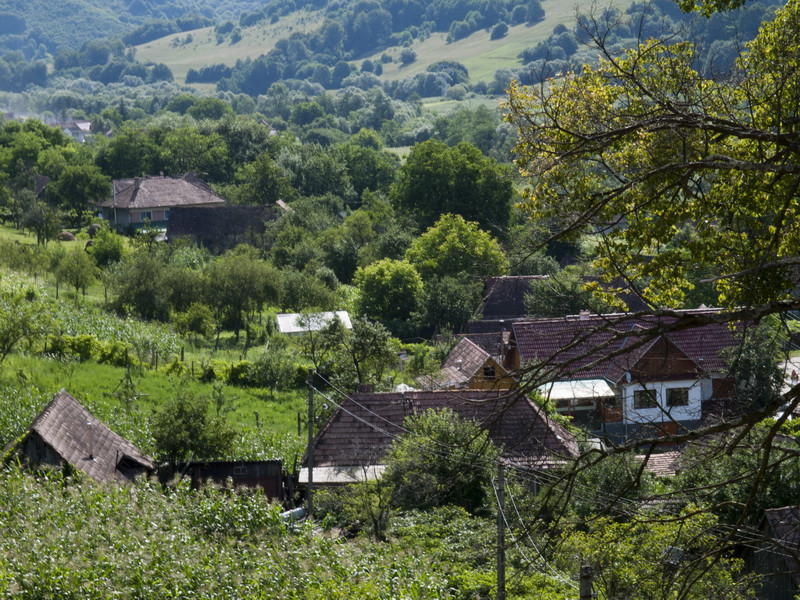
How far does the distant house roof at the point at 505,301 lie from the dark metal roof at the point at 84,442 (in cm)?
2322

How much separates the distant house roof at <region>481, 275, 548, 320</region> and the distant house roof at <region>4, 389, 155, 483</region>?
76.2ft

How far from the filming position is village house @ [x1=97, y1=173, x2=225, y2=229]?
64.3 m

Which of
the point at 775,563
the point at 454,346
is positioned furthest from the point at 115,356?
the point at 775,563

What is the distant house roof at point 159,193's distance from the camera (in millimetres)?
64562

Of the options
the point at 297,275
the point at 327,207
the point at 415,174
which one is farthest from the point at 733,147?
the point at 327,207

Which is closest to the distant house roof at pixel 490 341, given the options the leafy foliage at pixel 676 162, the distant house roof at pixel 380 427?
the distant house roof at pixel 380 427

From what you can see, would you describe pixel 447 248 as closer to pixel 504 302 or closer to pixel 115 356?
pixel 504 302

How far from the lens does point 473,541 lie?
16.9m

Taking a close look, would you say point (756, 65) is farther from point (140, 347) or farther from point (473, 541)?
point (140, 347)

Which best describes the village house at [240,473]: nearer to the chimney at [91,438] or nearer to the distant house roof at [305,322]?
the chimney at [91,438]

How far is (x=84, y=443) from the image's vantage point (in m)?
20.7

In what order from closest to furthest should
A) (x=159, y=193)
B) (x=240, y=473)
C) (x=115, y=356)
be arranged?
(x=240, y=473)
(x=115, y=356)
(x=159, y=193)

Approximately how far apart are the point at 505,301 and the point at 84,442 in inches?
1005

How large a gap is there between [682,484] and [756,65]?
39.4 ft
